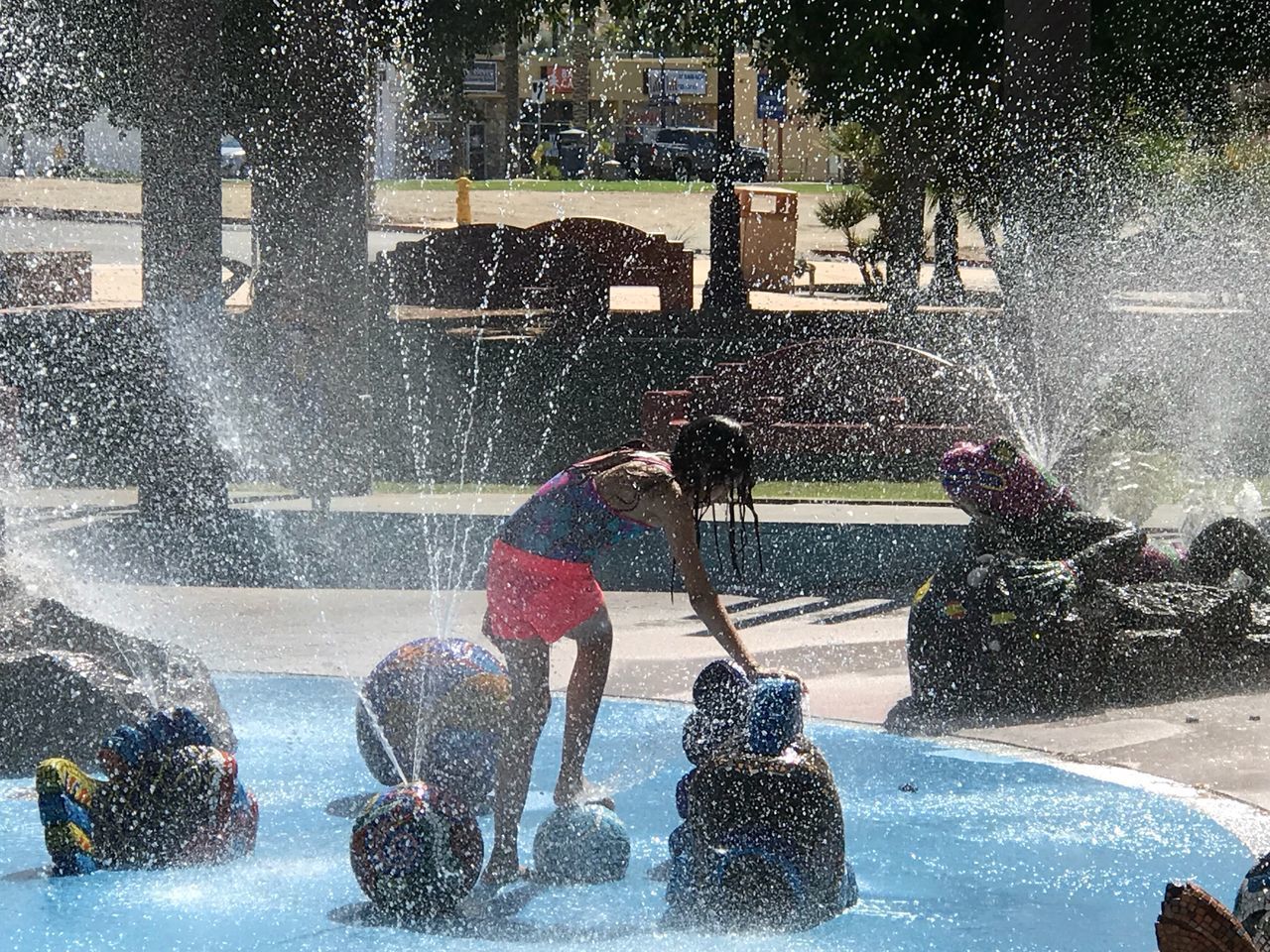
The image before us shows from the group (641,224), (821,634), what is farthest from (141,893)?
(641,224)

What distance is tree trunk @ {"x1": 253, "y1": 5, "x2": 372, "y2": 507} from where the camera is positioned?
12727 mm

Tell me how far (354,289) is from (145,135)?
188 cm

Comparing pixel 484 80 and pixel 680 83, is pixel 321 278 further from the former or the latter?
pixel 484 80

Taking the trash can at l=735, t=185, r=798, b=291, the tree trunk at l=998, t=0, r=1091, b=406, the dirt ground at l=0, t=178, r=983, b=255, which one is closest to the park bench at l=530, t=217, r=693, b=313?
the tree trunk at l=998, t=0, r=1091, b=406

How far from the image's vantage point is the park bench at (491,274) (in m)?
18.0

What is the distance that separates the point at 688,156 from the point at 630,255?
89.7 feet

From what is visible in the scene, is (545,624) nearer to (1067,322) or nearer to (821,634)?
(821,634)

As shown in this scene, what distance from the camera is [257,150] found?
17141mm

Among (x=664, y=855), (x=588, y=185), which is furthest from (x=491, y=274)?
(x=588, y=185)

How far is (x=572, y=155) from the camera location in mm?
46812

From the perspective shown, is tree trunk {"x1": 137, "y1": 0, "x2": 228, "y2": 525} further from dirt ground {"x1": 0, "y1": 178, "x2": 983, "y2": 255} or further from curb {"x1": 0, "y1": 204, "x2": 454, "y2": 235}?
curb {"x1": 0, "y1": 204, "x2": 454, "y2": 235}

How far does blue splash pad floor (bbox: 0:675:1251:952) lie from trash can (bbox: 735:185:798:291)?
19.4 metres

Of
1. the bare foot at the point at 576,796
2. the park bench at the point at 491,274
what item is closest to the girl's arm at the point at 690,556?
the bare foot at the point at 576,796

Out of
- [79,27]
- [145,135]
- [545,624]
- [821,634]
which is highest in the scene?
[79,27]
